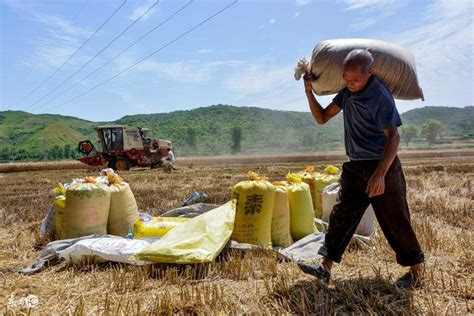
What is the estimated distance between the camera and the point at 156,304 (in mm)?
2053

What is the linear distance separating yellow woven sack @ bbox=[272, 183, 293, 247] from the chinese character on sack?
26 centimetres

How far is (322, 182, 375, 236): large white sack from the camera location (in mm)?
3621

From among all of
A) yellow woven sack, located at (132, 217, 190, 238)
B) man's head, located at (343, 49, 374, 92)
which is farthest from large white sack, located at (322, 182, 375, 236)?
yellow woven sack, located at (132, 217, 190, 238)

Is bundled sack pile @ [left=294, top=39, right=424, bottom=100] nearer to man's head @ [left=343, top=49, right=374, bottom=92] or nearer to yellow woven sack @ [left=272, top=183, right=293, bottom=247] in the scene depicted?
man's head @ [left=343, top=49, right=374, bottom=92]

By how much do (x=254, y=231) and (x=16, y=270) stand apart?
192cm

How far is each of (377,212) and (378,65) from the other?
39.5 inches

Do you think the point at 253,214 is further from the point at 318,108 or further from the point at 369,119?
the point at 369,119

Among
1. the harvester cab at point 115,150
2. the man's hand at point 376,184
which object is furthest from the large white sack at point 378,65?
the harvester cab at point 115,150

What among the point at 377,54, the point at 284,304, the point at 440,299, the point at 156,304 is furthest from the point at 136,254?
the point at 377,54

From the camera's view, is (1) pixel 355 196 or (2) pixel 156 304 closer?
(2) pixel 156 304

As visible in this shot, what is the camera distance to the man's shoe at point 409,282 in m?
2.31

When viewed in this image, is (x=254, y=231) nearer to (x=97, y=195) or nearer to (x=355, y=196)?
(x=355, y=196)

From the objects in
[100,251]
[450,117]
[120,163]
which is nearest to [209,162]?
[120,163]

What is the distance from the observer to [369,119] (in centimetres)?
237
